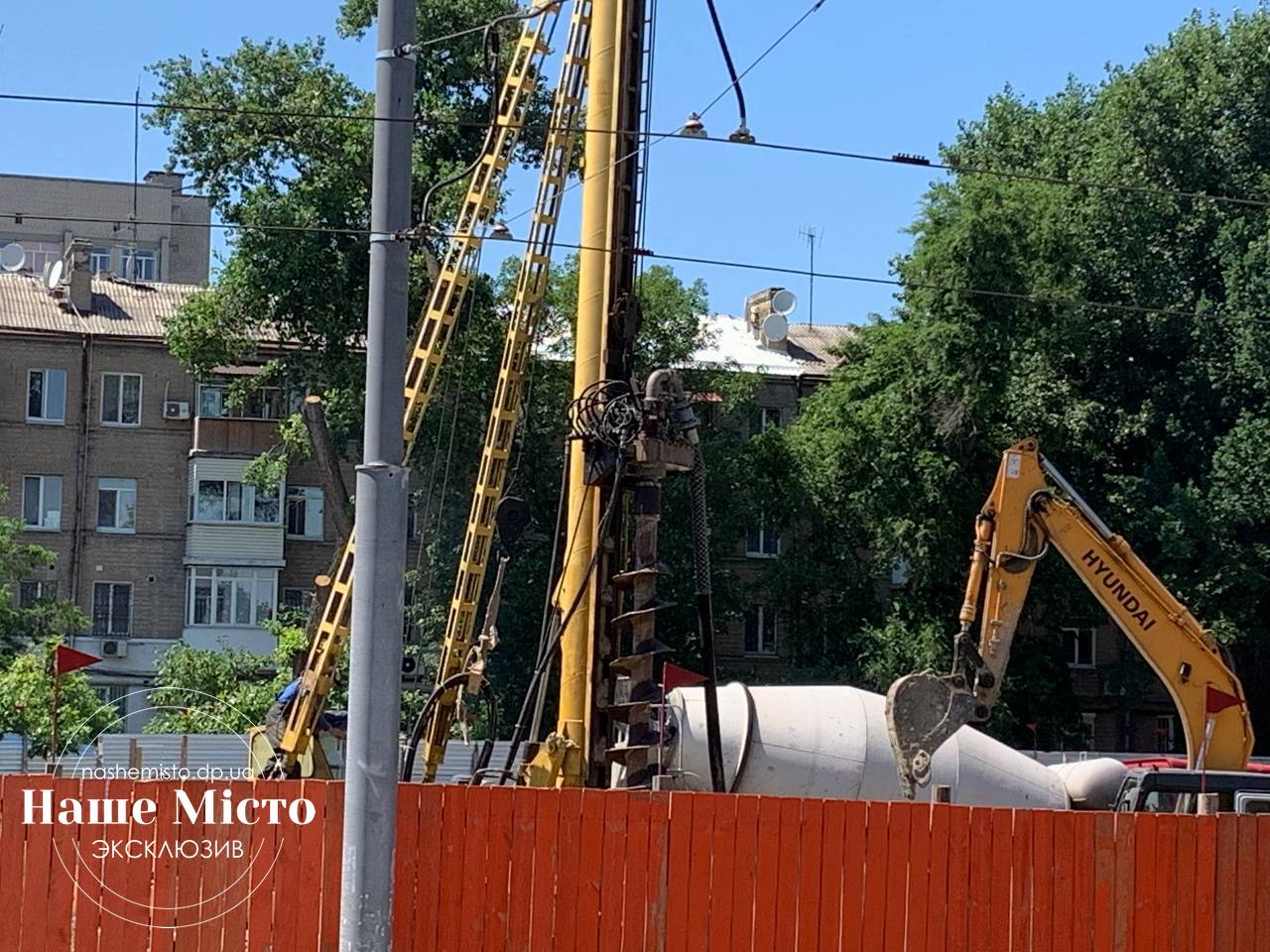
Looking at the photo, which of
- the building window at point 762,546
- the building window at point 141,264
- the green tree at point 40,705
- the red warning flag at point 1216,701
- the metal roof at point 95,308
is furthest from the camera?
the building window at point 141,264

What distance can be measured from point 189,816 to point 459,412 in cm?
2915

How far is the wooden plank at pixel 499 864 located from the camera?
13016 millimetres

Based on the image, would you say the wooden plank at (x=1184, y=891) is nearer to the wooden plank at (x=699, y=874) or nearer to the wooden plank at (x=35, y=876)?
the wooden plank at (x=699, y=874)

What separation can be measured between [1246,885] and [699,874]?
4.04 meters

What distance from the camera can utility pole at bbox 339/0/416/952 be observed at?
10.4m

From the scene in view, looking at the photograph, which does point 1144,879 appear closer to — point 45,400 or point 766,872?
point 766,872

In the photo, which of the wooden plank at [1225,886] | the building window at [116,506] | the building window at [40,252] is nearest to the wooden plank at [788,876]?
the wooden plank at [1225,886]

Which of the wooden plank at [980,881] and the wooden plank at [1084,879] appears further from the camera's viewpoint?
the wooden plank at [1084,879]

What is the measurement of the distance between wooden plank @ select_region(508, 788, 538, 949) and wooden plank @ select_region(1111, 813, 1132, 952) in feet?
13.7

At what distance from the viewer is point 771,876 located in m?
13.1

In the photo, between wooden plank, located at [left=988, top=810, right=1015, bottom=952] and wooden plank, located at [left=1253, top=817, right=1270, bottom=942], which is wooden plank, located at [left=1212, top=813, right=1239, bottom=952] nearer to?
wooden plank, located at [left=1253, top=817, right=1270, bottom=942]

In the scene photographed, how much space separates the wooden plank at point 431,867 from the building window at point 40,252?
59.4 meters

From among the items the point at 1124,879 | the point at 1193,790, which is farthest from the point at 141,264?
the point at 1124,879

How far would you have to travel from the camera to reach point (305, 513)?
50594mm
